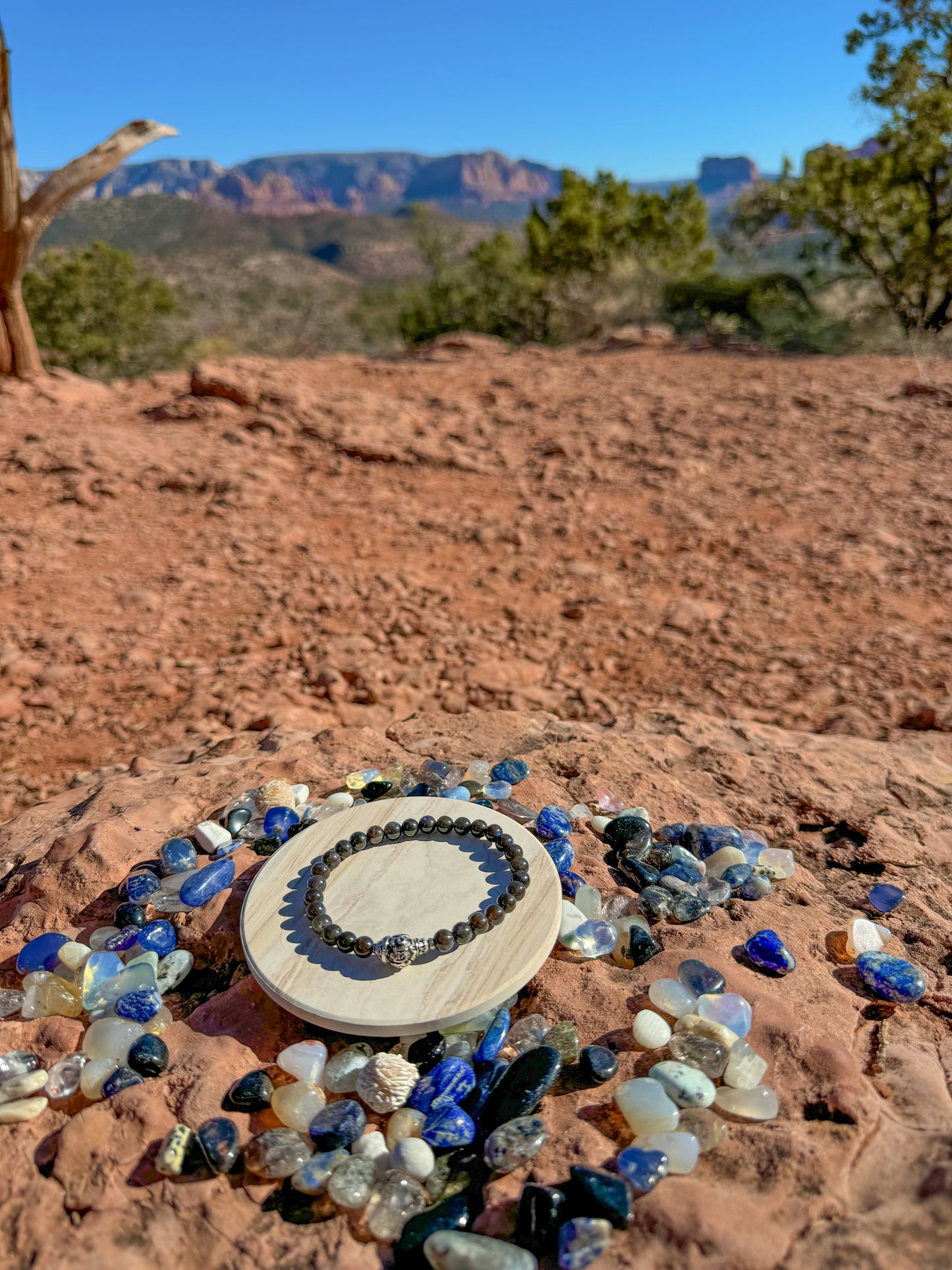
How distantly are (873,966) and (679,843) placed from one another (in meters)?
0.53

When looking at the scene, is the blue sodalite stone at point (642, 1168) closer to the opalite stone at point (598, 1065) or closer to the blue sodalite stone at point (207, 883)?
the opalite stone at point (598, 1065)

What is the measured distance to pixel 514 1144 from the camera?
120 cm

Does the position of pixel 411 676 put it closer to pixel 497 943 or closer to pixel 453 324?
pixel 497 943

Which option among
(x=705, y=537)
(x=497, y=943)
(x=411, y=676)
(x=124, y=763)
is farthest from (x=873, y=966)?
(x=705, y=537)

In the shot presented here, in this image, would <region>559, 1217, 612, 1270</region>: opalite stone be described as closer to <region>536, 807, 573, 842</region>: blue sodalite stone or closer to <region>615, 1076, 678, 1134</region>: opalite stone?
<region>615, 1076, 678, 1134</region>: opalite stone

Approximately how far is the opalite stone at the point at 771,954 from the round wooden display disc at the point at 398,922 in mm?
418

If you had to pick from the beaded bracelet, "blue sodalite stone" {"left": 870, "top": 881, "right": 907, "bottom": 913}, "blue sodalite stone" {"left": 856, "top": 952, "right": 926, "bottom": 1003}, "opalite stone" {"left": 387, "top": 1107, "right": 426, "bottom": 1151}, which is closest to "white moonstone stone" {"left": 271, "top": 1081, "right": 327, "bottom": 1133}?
"opalite stone" {"left": 387, "top": 1107, "right": 426, "bottom": 1151}

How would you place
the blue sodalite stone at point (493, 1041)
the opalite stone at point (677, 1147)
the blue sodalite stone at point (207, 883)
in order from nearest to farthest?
the opalite stone at point (677, 1147)
the blue sodalite stone at point (493, 1041)
the blue sodalite stone at point (207, 883)

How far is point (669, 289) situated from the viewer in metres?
14.4

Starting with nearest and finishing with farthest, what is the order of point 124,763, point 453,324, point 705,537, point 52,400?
point 124,763 < point 705,537 < point 52,400 < point 453,324

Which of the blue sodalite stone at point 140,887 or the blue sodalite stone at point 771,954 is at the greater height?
the blue sodalite stone at point 140,887

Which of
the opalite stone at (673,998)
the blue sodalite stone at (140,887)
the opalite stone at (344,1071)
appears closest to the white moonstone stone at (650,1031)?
the opalite stone at (673,998)

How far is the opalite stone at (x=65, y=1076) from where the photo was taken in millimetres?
1314

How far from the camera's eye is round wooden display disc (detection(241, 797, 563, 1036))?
1.38 meters
